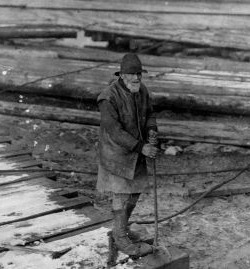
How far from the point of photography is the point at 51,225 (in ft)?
17.7

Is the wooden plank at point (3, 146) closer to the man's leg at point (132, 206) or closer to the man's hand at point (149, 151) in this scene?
the man's leg at point (132, 206)

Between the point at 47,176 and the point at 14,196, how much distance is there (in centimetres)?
69

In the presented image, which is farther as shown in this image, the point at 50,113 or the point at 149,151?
the point at 50,113

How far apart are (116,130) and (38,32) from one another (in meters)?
6.86

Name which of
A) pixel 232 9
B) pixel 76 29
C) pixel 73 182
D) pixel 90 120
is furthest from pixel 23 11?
pixel 73 182

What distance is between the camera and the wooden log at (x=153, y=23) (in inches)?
400

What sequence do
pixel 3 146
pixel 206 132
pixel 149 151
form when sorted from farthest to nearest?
pixel 206 132 → pixel 3 146 → pixel 149 151

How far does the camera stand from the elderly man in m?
4.45

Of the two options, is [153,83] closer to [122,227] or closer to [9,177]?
[9,177]

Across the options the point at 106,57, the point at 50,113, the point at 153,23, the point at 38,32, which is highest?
the point at 153,23

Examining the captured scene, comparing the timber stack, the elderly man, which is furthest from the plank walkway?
the timber stack

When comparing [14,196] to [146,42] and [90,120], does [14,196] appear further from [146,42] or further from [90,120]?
[146,42]

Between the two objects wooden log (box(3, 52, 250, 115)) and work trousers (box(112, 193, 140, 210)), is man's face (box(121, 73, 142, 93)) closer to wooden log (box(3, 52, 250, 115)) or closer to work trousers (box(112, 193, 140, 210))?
work trousers (box(112, 193, 140, 210))

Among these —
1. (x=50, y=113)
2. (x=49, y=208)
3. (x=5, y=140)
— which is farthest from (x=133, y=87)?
(x=50, y=113)
